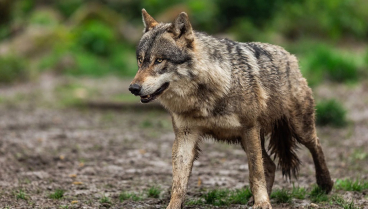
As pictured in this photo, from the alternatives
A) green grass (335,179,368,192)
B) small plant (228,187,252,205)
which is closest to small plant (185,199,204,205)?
small plant (228,187,252,205)

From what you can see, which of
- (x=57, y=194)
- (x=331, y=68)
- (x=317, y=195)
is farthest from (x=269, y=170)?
(x=331, y=68)

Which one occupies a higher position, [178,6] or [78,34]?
[178,6]

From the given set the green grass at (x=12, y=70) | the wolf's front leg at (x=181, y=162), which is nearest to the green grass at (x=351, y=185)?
the wolf's front leg at (x=181, y=162)

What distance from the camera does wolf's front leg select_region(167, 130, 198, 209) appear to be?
5004 millimetres

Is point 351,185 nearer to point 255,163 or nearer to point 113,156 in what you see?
point 255,163

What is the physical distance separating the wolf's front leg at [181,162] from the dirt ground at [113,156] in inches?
20.1

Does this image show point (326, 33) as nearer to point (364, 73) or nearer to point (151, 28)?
point (364, 73)

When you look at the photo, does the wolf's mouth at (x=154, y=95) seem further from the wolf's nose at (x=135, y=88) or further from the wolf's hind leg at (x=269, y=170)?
the wolf's hind leg at (x=269, y=170)

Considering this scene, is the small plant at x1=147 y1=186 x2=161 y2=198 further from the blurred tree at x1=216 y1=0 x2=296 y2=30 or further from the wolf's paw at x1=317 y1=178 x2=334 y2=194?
the blurred tree at x1=216 y1=0 x2=296 y2=30

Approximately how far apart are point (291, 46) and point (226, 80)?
50.8ft

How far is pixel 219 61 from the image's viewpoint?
5.07 meters

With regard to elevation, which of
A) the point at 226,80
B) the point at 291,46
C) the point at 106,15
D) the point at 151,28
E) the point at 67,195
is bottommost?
the point at 67,195

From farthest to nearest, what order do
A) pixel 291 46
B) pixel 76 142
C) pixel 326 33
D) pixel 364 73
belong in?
pixel 326 33 < pixel 291 46 < pixel 364 73 < pixel 76 142

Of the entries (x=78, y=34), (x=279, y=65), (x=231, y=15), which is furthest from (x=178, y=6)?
(x=279, y=65)
